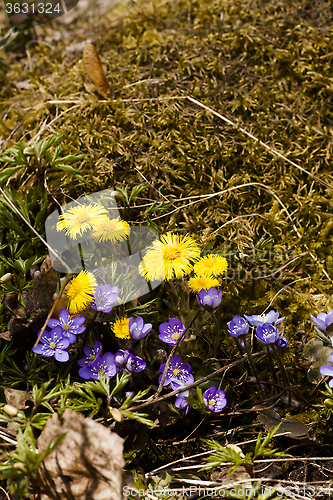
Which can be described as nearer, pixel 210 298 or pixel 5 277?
pixel 210 298

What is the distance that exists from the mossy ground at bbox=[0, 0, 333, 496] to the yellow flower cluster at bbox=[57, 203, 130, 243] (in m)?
0.27

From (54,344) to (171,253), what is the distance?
63 cm

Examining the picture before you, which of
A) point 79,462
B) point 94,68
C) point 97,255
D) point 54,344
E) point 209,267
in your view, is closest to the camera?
point 79,462

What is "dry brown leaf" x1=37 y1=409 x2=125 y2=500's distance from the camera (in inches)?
43.4

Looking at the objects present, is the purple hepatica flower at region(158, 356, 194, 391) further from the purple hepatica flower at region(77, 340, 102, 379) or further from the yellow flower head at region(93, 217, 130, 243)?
the yellow flower head at region(93, 217, 130, 243)

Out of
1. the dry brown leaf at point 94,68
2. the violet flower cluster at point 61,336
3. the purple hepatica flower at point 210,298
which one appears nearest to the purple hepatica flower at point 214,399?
the purple hepatica flower at point 210,298

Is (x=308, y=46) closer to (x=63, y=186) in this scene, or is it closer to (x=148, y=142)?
(x=148, y=142)

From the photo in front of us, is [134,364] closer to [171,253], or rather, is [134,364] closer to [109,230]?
[171,253]

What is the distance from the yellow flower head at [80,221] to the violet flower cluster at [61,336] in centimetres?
37

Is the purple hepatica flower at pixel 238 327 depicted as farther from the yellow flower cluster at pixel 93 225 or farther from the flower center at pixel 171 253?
the yellow flower cluster at pixel 93 225

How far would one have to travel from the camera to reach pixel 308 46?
2.23 meters

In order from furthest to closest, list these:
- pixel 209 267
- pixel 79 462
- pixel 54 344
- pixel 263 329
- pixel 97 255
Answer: pixel 97 255 < pixel 209 267 < pixel 54 344 < pixel 263 329 < pixel 79 462

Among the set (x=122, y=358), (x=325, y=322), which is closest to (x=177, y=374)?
(x=122, y=358)

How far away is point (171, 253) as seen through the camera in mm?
1569
